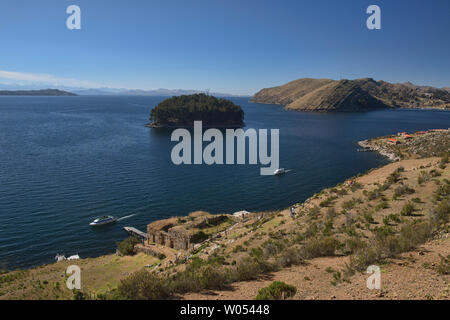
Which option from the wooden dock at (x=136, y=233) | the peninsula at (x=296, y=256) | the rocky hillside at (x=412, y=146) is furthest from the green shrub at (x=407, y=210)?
the rocky hillside at (x=412, y=146)

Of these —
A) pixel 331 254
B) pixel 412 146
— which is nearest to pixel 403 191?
pixel 331 254

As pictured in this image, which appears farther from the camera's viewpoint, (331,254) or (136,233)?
(136,233)

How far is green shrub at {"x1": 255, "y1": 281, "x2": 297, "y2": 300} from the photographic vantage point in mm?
10500

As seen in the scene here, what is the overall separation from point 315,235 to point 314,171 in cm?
3979

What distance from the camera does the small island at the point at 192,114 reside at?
393 feet

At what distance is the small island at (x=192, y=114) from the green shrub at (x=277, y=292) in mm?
111877

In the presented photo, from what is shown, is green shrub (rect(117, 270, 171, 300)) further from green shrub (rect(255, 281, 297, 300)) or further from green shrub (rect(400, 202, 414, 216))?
green shrub (rect(400, 202, 414, 216))

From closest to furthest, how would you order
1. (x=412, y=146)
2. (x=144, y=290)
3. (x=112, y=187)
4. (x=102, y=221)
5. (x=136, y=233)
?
(x=144, y=290)
(x=136, y=233)
(x=102, y=221)
(x=112, y=187)
(x=412, y=146)

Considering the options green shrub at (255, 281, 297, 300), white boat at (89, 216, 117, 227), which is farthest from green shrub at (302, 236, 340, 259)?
white boat at (89, 216, 117, 227)

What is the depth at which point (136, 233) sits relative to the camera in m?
32.2

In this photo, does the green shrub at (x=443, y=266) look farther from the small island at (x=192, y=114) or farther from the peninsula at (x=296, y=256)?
the small island at (x=192, y=114)

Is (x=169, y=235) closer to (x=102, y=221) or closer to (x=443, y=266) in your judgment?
(x=102, y=221)

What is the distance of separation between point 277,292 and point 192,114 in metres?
116

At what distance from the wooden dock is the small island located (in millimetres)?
88317
